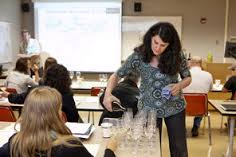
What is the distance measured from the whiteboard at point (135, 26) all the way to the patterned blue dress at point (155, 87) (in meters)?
5.59

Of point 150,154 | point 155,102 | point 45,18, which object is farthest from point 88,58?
point 150,154

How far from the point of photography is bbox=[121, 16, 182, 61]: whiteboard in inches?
310

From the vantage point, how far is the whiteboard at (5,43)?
7164 mm

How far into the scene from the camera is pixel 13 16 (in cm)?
782

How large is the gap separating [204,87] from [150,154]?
Result: 10.9 ft

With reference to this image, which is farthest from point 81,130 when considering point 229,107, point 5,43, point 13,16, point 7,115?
point 13,16

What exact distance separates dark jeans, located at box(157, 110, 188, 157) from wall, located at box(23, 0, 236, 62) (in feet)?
19.5

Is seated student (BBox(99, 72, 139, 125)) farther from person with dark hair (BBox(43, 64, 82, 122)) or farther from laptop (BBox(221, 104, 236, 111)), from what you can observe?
laptop (BBox(221, 104, 236, 111))

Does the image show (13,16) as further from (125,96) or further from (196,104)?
(125,96)

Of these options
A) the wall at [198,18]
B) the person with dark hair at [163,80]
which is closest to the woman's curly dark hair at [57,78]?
the person with dark hair at [163,80]

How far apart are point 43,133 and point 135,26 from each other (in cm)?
677

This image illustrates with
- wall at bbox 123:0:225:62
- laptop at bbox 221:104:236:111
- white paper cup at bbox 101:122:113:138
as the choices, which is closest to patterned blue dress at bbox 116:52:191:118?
white paper cup at bbox 101:122:113:138

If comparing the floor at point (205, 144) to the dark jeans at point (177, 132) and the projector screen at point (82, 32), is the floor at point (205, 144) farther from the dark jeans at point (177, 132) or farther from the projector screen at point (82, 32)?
the projector screen at point (82, 32)

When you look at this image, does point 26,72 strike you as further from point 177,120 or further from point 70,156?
point 70,156
